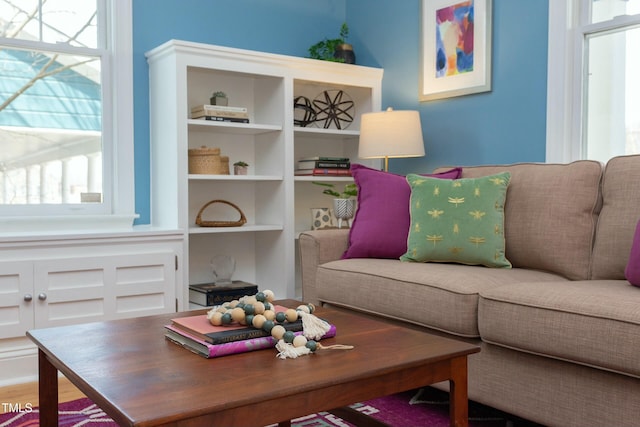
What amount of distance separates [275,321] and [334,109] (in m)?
2.73

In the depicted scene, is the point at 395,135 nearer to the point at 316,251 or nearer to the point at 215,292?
the point at 316,251

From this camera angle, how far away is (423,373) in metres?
1.50

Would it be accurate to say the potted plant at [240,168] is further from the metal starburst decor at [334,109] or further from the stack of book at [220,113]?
the metal starburst decor at [334,109]

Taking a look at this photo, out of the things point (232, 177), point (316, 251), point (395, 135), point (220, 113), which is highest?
point (220, 113)

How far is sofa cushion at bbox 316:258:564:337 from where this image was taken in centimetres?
218

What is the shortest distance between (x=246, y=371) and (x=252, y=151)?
2.72 meters

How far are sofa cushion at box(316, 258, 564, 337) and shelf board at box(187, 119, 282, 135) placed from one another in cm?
108

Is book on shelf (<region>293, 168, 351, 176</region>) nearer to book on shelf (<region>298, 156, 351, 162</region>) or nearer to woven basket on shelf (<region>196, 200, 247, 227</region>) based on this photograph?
book on shelf (<region>298, 156, 351, 162</region>)

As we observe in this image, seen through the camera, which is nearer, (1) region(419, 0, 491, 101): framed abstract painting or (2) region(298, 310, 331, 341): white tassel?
(2) region(298, 310, 331, 341): white tassel

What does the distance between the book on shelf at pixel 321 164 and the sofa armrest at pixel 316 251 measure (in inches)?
36.2

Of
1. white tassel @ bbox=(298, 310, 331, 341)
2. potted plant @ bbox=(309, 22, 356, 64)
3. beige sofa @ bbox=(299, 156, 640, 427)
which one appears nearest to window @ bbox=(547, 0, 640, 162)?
beige sofa @ bbox=(299, 156, 640, 427)

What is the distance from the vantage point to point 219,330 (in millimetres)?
1578

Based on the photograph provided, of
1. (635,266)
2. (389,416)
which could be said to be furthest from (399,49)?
(389,416)

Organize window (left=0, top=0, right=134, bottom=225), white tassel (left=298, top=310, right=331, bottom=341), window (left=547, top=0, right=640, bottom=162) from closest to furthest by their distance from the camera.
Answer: white tassel (left=298, top=310, right=331, bottom=341) < window (left=547, top=0, right=640, bottom=162) < window (left=0, top=0, right=134, bottom=225)
